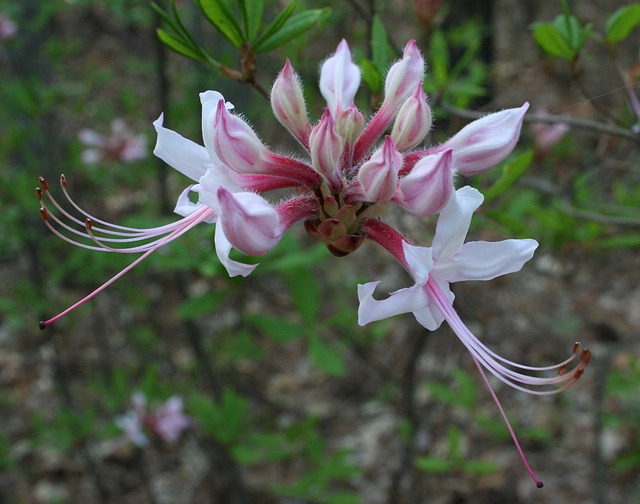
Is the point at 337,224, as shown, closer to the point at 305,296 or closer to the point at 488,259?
Answer: the point at 488,259

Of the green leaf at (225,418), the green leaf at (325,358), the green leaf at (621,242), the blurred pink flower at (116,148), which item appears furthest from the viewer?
the blurred pink flower at (116,148)

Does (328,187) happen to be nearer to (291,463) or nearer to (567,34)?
(567,34)

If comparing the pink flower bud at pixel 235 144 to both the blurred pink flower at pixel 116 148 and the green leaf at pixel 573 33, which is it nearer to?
the green leaf at pixel 573 33

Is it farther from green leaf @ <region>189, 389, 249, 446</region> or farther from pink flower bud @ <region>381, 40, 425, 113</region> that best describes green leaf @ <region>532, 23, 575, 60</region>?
green leaf @ <region>189, 389, 249, 446</region>

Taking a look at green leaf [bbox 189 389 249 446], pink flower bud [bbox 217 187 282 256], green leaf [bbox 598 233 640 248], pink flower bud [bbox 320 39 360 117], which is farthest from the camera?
green leaf [bbox 189 389 249 446]

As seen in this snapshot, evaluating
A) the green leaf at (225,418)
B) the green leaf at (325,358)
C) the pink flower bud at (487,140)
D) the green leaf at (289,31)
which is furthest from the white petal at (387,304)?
the green leaf at (225,418)

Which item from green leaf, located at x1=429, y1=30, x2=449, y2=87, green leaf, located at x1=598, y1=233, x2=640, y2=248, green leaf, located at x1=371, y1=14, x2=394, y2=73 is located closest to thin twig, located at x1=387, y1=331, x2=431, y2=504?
green leaf, located at x1=598, y1=233, x2=640, y2=248

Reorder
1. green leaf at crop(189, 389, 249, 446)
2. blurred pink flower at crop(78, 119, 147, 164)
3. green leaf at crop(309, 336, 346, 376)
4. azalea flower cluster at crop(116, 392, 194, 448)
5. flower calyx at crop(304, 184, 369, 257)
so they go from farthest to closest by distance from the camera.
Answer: blurred pink flower at crop(78, 119, 147, 164)
azalea flower cluster at crop(116, 392, 194, 448)
green leaf at crop(189, 389, 249, 446)
green leaf at crop(309, 336, 346, 376)
flower calyx at crop(304, 184, 369, 257)
